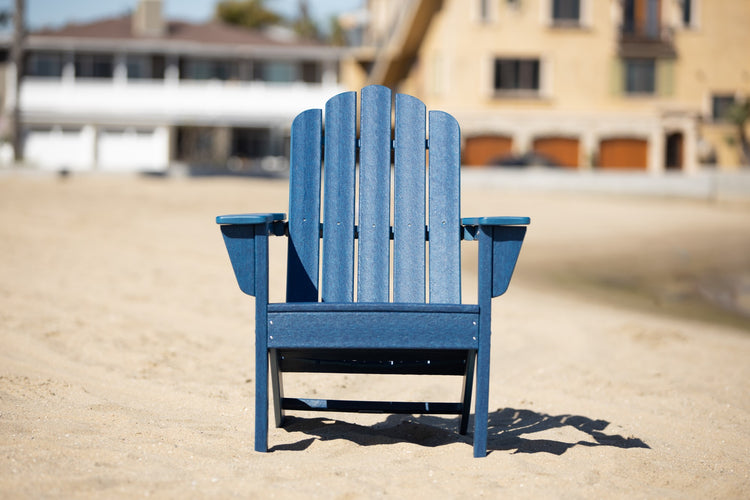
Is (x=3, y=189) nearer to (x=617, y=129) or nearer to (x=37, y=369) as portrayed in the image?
(x=37, y=369)

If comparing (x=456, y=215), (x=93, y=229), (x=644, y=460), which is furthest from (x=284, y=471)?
(x=93, y=229)

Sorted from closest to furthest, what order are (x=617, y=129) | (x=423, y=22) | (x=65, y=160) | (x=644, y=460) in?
(x=644, y=460) → (x=617, y=129) → (x=423, y=22) → (x=65, y=160)

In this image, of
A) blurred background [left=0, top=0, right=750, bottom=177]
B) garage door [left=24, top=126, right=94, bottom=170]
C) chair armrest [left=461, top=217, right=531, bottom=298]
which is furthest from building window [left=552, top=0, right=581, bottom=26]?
chair armrest [left=461, top=217, right=531, bottom=298]

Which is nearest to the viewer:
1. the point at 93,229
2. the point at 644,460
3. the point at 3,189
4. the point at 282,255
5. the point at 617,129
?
the point at 644,460

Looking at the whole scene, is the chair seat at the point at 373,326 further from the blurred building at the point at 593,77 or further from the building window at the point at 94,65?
the building window at the point at 94,65

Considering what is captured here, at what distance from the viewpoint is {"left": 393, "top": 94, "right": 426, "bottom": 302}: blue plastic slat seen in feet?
10.7

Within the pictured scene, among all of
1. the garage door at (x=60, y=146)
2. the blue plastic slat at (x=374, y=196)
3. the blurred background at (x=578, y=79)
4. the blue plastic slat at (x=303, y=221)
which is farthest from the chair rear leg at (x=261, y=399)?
the garage door at (x=60, y=146)

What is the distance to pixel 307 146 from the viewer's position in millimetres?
3299

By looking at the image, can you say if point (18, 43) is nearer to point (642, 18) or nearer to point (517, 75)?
point (517, 75)

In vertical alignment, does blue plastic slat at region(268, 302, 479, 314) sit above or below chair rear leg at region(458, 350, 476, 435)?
above

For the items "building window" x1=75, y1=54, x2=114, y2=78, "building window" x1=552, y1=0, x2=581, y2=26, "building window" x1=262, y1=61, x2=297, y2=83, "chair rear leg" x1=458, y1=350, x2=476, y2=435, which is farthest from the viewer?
"building window" x1=262, y1=61, x2=297, y2=83

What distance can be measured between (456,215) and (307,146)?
66 cm

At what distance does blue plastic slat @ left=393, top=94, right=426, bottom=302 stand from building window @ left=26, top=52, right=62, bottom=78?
31.9m

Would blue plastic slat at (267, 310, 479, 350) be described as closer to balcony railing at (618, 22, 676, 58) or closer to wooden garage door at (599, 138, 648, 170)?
wooden garage door at (599, 138, 648, 170)
